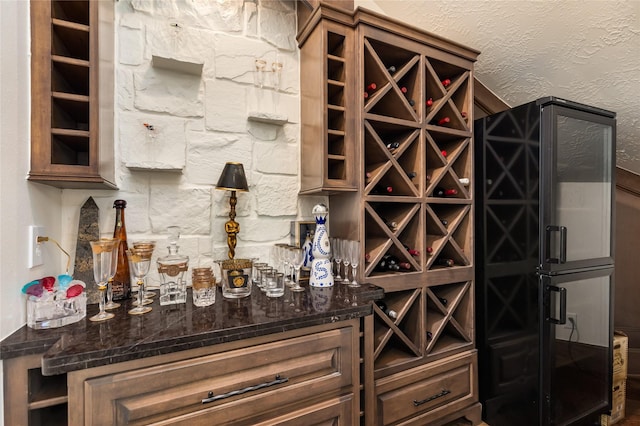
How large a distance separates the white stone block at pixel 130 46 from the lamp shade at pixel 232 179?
25.7 inches

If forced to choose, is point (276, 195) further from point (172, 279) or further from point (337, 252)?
point (172, 279)

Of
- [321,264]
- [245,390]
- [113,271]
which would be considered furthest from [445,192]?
[113,271]

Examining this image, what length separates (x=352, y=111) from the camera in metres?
1.42

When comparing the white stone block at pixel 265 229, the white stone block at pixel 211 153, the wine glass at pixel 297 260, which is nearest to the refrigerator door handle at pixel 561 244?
the wine glass at pixel 297 260

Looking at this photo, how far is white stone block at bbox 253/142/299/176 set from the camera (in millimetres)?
1588

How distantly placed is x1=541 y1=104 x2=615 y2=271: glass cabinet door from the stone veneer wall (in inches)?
48.6

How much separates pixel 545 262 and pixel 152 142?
6.57 feet

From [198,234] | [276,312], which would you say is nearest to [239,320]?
[276,312]

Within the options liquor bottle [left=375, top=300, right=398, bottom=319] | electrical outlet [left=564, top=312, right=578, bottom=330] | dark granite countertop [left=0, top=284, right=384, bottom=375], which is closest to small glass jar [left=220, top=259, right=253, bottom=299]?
dark granite countertop [left=0, top=284, right=384, bottom=375]

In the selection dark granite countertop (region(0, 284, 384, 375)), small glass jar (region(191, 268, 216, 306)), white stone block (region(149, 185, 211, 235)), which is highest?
white stone block (region(149, 185, 211, 235))

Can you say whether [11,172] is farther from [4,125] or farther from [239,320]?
[239,320]

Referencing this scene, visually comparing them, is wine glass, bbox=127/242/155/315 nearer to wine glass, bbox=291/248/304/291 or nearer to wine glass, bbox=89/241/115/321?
wine glass, bbox=89/241/115/321

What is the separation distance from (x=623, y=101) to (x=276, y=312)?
8.17 ft

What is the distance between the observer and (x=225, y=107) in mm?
1512
